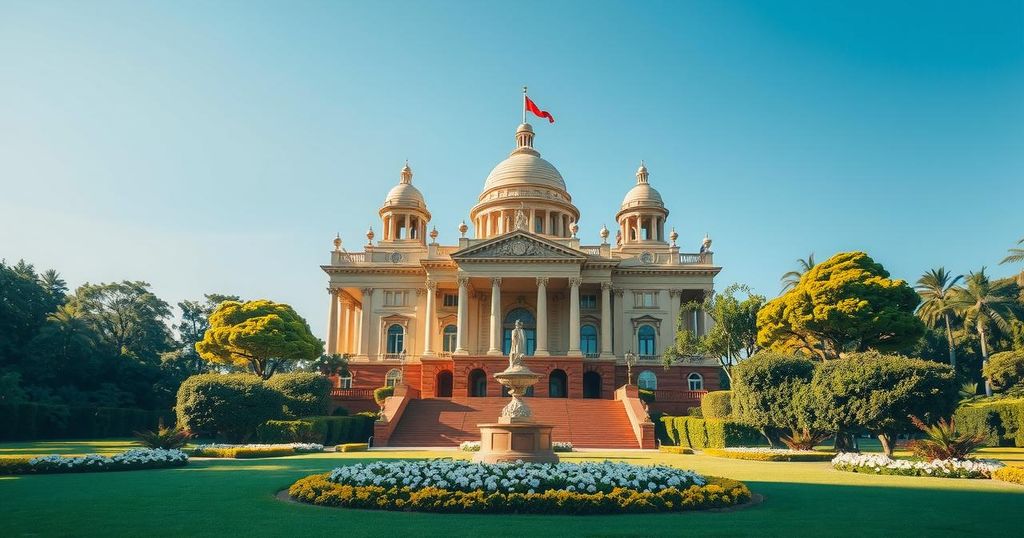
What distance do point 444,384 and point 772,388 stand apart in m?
32.8

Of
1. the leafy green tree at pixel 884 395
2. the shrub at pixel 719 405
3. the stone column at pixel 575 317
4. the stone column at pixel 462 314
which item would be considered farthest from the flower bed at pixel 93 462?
the stone column at pixel 575 317

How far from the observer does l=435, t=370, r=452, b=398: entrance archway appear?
6081 cm

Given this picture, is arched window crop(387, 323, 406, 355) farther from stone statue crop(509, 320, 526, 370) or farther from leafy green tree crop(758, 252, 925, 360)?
stone statue crop(509, 320, 526, 370)

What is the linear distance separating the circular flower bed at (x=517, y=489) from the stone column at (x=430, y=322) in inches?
1719

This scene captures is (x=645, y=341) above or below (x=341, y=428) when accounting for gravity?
above

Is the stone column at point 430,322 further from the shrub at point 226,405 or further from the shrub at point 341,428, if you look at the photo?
the shrub at point 226,405

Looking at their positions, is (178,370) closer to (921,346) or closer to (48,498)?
(48,498)

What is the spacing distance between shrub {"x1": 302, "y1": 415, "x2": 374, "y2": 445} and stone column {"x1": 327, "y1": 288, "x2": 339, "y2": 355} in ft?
62.7

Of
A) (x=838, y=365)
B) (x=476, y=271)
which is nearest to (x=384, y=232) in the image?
(x=476, y=271)

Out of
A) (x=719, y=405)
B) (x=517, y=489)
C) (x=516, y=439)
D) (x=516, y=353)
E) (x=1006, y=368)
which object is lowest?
(x=517, y=489)

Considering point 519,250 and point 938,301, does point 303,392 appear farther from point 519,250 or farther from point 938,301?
point 938,301

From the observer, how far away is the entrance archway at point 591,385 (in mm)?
61906

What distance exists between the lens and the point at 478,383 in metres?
60.5

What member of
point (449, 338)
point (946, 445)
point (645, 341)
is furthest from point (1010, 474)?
point (449, 338)
